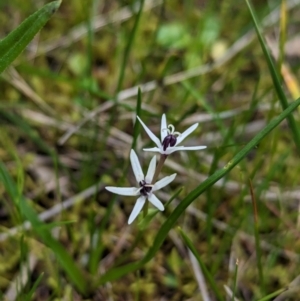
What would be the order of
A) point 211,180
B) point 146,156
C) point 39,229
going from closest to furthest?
1. point 211,180
2. point 39,229
3. point 146,156

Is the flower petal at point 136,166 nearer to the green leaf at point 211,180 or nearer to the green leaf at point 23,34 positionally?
the green leaf at point 211,180

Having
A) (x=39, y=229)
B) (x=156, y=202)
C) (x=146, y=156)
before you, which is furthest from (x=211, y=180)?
(x=146, y=156)

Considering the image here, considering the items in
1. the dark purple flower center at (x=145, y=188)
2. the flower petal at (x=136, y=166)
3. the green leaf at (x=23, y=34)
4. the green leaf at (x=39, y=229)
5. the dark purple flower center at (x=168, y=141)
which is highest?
the green leaf at (x=23, y=34)

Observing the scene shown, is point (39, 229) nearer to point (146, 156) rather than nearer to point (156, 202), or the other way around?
point (156, 202)

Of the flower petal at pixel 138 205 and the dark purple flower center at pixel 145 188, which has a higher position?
the dark purple flower center at pixel 145 188

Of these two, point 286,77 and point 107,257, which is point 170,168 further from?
point 286,77

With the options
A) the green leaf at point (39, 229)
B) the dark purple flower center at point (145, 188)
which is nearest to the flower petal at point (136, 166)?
the dark purple flower center at point (145, 188)
